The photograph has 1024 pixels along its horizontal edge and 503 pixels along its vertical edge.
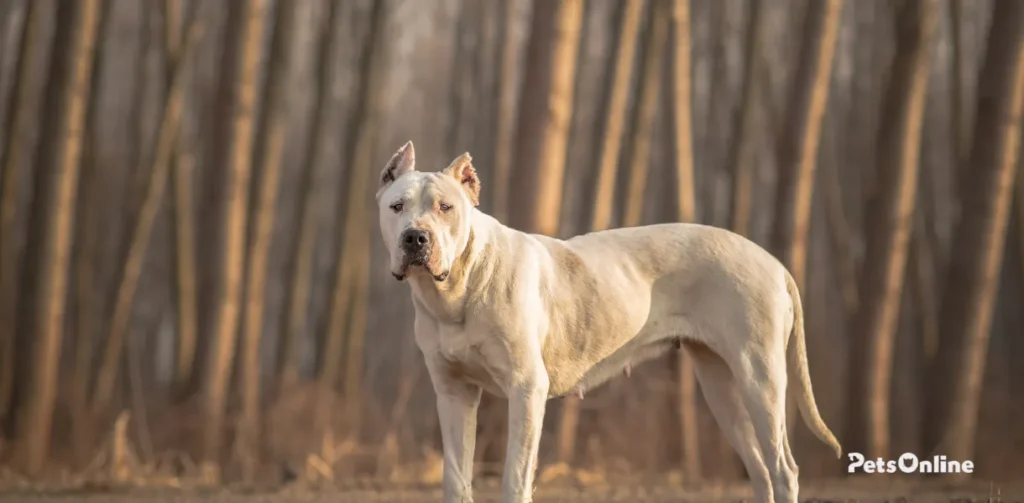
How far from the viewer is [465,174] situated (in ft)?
13.5

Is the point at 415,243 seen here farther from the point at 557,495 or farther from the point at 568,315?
the point at 557,495

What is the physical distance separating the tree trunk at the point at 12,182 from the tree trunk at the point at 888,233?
547 cm

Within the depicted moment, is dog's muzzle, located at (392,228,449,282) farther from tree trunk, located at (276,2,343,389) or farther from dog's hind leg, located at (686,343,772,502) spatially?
tree trunk, located at (276,2,343,389)

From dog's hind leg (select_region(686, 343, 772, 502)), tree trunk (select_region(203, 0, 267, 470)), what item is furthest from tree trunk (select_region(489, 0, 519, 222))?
dog's hind leg (select_region(686, 343, 772, 502))

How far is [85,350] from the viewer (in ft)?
25.5

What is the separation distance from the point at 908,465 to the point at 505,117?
3654 mm

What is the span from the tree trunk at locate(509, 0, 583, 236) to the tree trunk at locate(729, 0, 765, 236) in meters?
1.36

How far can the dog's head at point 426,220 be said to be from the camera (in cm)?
373

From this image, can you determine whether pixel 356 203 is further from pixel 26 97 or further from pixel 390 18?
pixel 26 97

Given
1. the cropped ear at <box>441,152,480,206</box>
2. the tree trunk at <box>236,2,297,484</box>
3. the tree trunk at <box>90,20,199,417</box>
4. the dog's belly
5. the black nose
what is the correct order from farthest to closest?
the tree trunk at <box>90,20,199,417</box> < the tree trunk at <box>236,2,297,484</box> < the dog's belly < the cropped ear at <box>441,152,480,206</box> < the black nose

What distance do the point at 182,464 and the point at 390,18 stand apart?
3504 millimetres

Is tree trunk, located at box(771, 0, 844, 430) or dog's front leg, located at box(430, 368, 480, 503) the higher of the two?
tree trunk, located at box(771, 0, 844, 430)

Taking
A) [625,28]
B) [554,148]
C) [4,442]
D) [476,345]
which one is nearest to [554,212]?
[554,148]

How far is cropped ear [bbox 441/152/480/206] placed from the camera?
405cm
